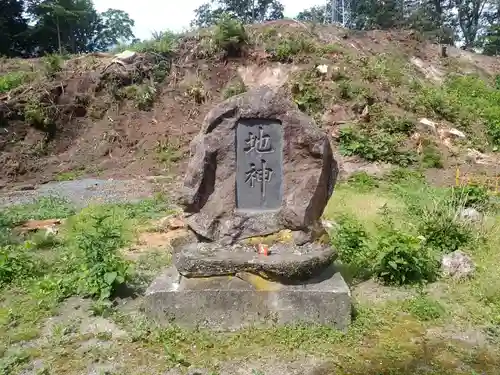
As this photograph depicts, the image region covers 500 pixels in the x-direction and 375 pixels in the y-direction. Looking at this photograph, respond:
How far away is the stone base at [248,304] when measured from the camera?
4211mm

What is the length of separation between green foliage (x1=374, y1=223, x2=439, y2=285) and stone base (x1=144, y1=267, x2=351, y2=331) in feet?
3.68

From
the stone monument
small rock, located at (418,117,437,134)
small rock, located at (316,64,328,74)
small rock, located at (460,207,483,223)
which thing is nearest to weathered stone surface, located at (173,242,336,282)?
the stone monument

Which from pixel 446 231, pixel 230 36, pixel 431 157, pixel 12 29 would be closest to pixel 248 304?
pixel 446 231

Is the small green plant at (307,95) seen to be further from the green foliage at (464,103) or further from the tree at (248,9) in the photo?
the tree at (248,9)

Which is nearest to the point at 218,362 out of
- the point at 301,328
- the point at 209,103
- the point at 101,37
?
the point at 301,328

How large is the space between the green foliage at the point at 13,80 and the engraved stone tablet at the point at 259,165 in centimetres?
1423

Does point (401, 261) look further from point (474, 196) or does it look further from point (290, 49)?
point (290, 49)

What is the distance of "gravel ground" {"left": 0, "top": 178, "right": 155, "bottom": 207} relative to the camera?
1076 cm

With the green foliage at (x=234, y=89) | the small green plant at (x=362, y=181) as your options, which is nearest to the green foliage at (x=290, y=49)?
the green foliage at (x=234, y=89)

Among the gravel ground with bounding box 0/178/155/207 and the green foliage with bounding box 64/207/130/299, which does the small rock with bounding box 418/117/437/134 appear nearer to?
the gravel ground with bounding box 0/178/155/207

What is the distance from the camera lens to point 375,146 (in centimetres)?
1293

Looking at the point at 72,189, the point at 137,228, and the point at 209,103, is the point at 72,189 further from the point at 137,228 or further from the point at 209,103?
the point at 209,103

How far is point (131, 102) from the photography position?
16422mm

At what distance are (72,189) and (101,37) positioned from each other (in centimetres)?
2471
